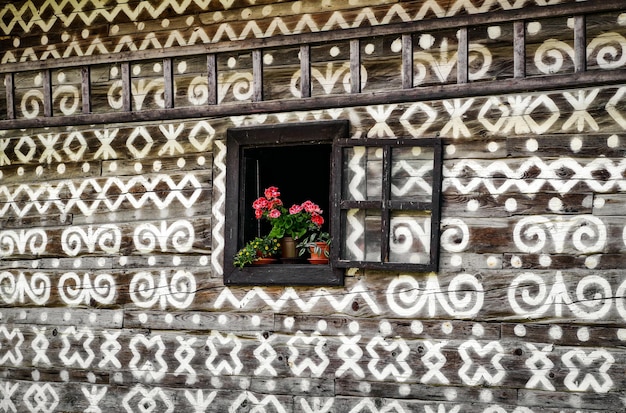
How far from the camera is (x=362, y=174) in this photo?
19.7 ft

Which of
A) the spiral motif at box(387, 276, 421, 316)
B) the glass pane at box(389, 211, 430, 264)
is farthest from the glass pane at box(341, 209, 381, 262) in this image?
the spiral motif at box(387, 276, 421, 316)

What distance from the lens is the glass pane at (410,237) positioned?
228 inches

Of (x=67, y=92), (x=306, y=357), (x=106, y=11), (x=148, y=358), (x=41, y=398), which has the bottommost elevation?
(x=41, y=398)

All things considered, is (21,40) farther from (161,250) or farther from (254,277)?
(254,277)

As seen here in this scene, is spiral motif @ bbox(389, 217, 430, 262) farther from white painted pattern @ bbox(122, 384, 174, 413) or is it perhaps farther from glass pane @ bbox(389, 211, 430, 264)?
white painted pattern @ bbox(122, 384, 174, 413)

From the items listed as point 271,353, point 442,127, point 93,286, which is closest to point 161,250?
point 93,286

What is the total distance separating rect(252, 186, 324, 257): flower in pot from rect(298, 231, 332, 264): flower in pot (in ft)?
0.22

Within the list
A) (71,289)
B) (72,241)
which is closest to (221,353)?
(71,289)

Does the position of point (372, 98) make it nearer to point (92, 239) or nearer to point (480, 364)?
point (480, 364)

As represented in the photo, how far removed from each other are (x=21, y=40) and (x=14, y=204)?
55.7 inches

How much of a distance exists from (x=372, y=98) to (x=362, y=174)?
0.90m

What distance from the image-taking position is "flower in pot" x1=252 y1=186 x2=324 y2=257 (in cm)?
631

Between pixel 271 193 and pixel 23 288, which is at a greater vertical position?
pixel 271 193

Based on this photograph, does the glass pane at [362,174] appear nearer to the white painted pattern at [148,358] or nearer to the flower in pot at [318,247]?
the flower in pot at [318,247]
